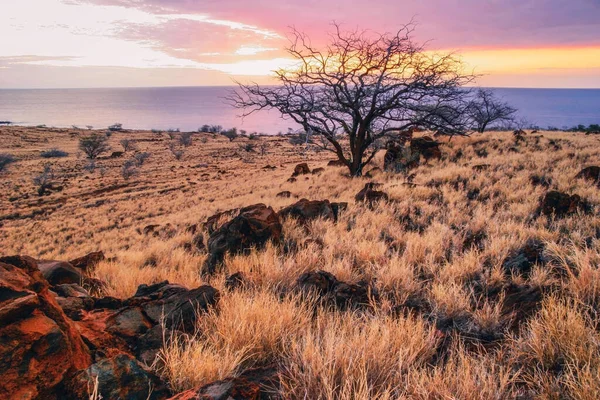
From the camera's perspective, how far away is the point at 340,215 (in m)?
7.55

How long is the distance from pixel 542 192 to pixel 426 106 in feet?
27.1

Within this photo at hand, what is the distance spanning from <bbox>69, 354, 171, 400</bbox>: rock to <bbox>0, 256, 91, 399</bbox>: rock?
0.14 meters

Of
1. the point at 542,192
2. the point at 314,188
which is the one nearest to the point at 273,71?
the point at 314,188

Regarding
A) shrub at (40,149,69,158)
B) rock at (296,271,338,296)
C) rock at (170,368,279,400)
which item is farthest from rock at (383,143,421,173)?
shrub at (40,149,69,158)

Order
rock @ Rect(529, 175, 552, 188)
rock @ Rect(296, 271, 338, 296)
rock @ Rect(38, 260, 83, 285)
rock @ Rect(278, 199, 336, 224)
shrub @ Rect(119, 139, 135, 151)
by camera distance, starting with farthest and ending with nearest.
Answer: shrub @ Rect(119, 139, 135, 151) < rock @ Rect(529, 175, 552, 188) < rock @ Rect(278, 199, 336, 224) < rock @ Rect(38, 260, 83, 285) < rock @ Rect(296, 271, 338, 296)

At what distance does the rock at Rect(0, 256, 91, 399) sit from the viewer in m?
1.72

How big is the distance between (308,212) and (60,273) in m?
4.73

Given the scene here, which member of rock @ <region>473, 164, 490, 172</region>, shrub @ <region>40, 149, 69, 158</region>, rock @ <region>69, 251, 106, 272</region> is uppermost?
rock @ <region>473, 164, 490, 172</region>

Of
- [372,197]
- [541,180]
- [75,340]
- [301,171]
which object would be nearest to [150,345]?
[75,340]

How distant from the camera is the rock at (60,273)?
411cm

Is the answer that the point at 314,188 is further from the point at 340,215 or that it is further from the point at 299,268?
the point at 299,268

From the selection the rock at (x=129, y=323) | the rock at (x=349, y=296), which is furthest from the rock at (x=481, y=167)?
the rock at (x=129, y=323)

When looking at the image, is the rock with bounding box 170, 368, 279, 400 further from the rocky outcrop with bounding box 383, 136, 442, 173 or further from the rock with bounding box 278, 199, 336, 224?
the rocky outcrop with bounding box 383, 136, 442, 173

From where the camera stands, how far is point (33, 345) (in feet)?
6.10
